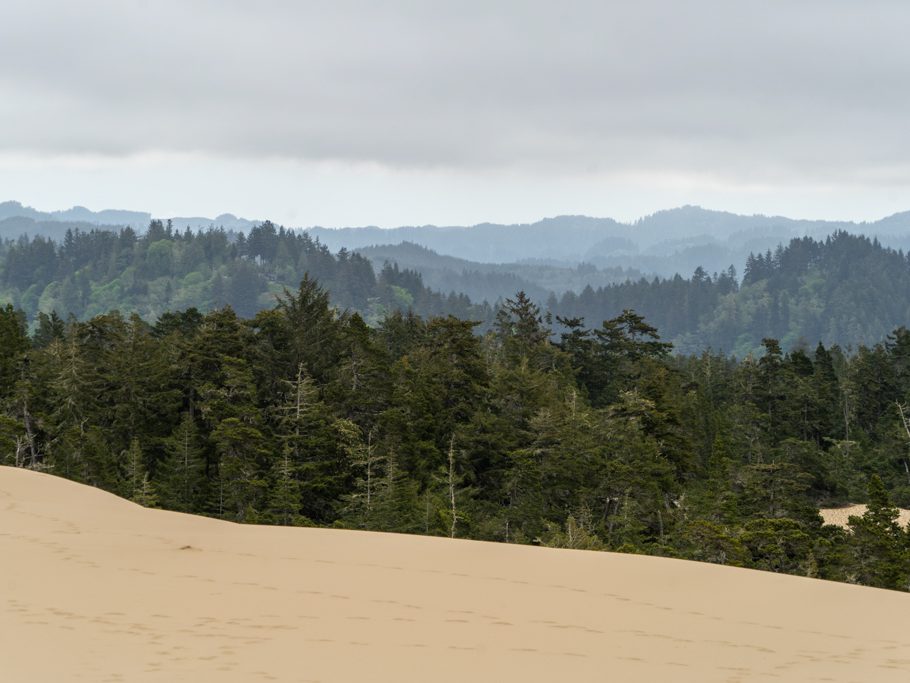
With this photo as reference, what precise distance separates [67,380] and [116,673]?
32.1 m

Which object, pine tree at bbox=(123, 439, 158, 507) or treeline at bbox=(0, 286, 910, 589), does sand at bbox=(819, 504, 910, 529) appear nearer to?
treeline at bbox=(0, 286, 910, 589)

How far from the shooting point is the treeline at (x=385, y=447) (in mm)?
28719

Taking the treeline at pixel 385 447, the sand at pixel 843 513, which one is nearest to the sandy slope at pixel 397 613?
the treeline at pixel 385 447

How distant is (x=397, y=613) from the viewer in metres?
7.82

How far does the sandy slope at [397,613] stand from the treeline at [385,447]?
52.2 ft

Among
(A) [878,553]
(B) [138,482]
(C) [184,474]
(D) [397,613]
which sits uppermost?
(D) [397,613]

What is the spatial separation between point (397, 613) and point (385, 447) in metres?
24.9

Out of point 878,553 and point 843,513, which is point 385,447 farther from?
point 843,513

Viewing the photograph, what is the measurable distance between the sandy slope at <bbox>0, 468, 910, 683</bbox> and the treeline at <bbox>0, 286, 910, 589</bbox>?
1591 centimetres

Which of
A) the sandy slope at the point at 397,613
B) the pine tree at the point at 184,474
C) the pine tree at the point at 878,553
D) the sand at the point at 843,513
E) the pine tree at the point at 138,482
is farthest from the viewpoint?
the sand at the point at 843,513

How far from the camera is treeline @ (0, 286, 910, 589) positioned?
28719 millimetres

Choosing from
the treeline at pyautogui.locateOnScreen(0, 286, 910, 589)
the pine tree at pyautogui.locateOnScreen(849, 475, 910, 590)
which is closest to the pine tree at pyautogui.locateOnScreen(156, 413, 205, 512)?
the treeline at pyautogui.locateOnScreen(0, 286, 910, 589)

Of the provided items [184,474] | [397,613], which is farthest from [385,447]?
[397,613]

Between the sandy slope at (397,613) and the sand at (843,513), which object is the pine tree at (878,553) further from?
the sand at (843,513)
